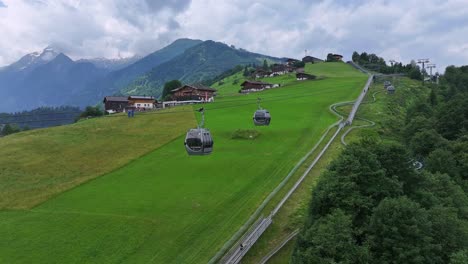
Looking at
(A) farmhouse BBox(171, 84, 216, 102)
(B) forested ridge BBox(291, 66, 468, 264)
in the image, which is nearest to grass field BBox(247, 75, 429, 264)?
(B) forested ridge BBox(291, 66, 468, 264)

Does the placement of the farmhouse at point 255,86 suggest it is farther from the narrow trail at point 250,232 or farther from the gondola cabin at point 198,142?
the gondola cabin at point 198,142

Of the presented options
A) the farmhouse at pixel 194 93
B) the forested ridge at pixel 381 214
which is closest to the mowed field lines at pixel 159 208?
the forested ridge at pixel 381 214

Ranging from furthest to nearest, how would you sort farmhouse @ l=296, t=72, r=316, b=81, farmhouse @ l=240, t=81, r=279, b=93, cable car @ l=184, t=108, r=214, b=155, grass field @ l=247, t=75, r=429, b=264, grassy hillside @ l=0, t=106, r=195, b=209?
farmhouse @ l=296, t=72, r=316, b=81 → farmhouse @ l=240, t=81, r=279, b=93 → grassy hillside @ l=0, t=106, r=195, b=209 → cable car @ l=184, t=108, r=214, b=155 → grass field @ l=247, t=75, r=429, b=264

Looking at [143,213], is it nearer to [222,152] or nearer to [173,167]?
[173,167]

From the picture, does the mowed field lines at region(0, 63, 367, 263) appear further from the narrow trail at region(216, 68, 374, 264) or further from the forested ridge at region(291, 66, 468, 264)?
the forested ridge at region(291, 66, 468, 264)

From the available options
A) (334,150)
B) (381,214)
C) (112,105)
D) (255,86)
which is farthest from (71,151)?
(255,86)

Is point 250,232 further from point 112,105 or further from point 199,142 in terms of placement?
point 112,105

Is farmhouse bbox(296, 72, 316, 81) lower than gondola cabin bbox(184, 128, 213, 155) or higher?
higher

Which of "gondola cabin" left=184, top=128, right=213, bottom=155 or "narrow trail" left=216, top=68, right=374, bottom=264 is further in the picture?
"gondola cabin" left=184, top=128, right=213, bottom=155
